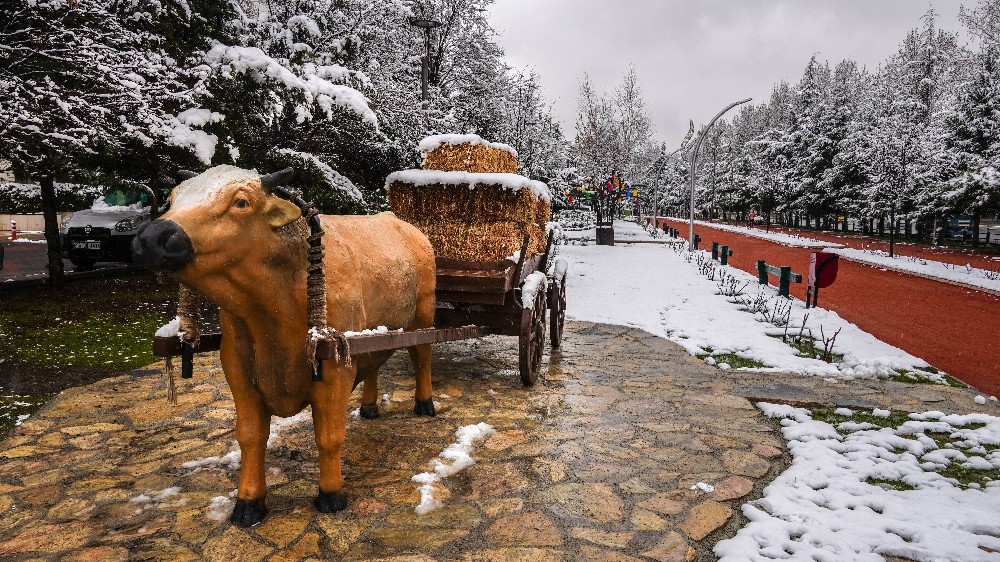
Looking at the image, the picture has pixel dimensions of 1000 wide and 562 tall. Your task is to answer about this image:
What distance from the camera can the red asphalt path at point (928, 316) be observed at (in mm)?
8156

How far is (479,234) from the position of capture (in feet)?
20.8

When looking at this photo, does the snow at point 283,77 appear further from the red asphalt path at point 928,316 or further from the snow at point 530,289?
the red asphalt path at point 928,316

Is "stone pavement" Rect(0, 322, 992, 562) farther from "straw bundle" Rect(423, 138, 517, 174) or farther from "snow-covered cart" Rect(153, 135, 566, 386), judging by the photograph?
"straw bundle" Rect(423, 138, 517, 174)

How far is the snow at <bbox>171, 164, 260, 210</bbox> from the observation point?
9.68ft

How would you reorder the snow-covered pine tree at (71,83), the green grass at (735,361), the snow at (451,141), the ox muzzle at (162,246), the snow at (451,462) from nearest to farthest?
the ox muzzle at (162,246), the snow at (451,462), the snow at (451,141), the snow-covered pine tree at (71,83), the green grass at (735,361)

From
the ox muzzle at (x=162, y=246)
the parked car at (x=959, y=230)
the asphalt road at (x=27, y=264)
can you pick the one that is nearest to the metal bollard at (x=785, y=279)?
the ox muzzle at (x=162, y=246)

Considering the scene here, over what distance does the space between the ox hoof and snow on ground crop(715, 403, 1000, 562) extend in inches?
106

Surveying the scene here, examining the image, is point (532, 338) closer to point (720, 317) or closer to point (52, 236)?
point (720, 317)

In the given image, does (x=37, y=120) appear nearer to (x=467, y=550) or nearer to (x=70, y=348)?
(x=70, y=348)

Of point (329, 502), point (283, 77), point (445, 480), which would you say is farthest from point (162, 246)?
point (283, 77)

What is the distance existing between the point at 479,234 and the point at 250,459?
11.2ft

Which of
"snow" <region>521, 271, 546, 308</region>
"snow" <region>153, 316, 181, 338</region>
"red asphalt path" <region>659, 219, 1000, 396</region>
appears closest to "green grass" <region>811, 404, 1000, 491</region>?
"red asphalt path" <region>659, 219, 1000, 396</region>

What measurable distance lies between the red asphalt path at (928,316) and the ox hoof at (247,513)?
25.1ft

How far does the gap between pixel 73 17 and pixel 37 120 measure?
240cm
